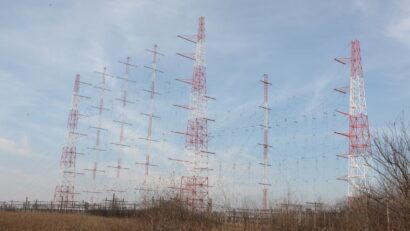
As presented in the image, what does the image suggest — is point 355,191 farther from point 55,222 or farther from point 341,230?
point 55,222

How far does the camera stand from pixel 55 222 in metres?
33.1

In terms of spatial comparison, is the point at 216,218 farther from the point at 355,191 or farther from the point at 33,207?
the point at 33,207

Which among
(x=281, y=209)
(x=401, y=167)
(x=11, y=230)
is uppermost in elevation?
(x=401, y=167)

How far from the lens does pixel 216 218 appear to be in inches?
901

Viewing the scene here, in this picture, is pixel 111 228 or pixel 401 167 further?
pixel 111 228

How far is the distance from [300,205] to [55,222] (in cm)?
1889

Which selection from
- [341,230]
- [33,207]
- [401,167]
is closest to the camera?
[401,167]

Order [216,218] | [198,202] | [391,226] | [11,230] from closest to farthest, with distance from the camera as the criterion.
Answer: [391,226], [216,218], [198,202], [11,230]

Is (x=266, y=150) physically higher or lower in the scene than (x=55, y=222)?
higher

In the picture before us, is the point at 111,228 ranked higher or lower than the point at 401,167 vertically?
lower

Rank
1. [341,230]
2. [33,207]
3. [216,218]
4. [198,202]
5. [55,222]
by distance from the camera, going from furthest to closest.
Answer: [33,207]
[55,222]
[198,202]
[216,218]
[341,230]

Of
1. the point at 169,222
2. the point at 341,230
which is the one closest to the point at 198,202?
the point at 169,222

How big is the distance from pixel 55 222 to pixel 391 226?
968 inches

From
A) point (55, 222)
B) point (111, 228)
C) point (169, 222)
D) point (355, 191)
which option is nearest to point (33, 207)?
point (55, 222)
